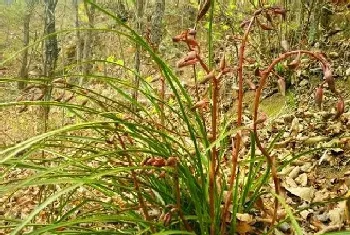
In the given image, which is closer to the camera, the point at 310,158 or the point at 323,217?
the point at 323,217

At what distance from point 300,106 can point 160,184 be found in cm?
214

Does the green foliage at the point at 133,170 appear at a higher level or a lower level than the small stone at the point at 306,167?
higher

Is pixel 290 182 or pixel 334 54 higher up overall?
pixel 334 54

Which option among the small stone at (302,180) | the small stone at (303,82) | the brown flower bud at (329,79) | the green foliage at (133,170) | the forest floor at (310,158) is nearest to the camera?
the brown flower bud at (329,79)

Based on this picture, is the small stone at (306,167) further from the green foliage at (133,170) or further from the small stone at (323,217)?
the green foliage at (133,170)

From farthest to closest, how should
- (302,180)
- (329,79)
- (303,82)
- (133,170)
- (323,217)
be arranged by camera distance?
1. (303,82)
2. (302,180)
3. (323,217)
4. (133,170)
5. (329,79)

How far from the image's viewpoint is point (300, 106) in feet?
11.3

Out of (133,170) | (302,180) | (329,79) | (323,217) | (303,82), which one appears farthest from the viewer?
(303,82)

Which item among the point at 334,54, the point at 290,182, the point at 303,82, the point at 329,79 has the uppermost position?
the point at 329,79

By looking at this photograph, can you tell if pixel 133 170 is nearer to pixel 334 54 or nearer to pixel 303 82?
pixel 303 82

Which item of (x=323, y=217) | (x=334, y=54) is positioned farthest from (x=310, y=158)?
(x=334, y=54)

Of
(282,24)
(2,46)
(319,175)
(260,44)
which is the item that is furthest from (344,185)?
(2,46)

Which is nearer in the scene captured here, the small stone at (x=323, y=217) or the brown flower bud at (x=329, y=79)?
the brown flower bud at (x=329, y=79)

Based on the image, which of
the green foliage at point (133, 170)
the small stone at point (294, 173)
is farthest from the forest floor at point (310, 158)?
the green foliage at point (133, 170)
